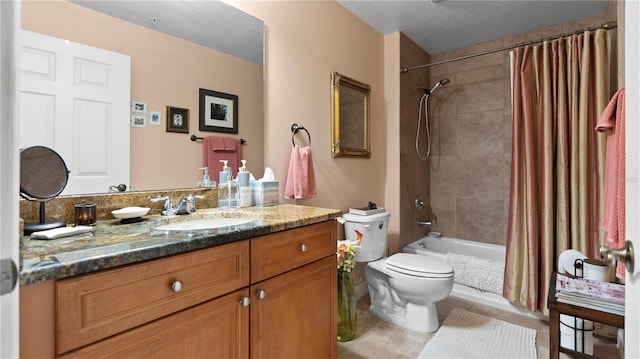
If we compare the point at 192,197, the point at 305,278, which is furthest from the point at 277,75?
the point at 305,278

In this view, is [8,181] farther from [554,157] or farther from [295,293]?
[554,157]

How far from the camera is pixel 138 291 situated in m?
0.79

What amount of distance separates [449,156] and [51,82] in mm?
3122

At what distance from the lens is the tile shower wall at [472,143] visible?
2920mm

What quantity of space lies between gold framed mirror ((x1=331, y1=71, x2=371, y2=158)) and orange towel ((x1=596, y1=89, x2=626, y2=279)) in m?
1.45

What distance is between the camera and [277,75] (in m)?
1.87

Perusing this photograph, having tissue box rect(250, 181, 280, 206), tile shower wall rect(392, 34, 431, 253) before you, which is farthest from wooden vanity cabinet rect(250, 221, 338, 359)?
tile shower wall rect(392, 34, 431, 253)

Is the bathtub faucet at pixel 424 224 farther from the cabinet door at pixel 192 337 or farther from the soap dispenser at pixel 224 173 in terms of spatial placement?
the cabinet door at pixel 192 337

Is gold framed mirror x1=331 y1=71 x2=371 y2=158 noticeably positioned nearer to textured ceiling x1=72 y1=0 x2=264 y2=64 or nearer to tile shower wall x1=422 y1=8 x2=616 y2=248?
tile shower wall x1=422 y1=8 x2=616 y2=248

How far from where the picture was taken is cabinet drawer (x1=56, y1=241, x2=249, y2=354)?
681 mm

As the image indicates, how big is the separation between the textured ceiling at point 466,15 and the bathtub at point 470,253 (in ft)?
6.35

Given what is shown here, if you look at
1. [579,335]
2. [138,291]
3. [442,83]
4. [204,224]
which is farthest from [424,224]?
[138,291]

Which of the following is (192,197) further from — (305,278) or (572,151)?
(572,151)

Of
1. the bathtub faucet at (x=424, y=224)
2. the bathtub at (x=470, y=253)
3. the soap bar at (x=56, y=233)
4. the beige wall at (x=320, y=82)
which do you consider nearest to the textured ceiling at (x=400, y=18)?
the beige wall at (x=320, y=82)
